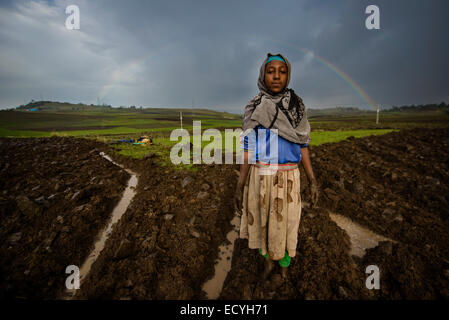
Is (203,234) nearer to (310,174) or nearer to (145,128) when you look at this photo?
(310,174)

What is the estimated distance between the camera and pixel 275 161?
1.85 meters

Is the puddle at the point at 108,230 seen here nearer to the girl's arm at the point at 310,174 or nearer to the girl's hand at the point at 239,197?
the girl's hand at the point at 239,197

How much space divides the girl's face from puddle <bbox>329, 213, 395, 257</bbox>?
2964 mm

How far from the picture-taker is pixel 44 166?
6.07 m

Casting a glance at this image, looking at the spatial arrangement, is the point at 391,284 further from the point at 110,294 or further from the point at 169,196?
the point at 169,196

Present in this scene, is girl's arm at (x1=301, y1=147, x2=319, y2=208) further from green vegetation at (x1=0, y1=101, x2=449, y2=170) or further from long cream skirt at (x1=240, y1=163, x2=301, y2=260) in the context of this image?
green vegetation at (x1=0, y1=101, x2=449, y2=170)

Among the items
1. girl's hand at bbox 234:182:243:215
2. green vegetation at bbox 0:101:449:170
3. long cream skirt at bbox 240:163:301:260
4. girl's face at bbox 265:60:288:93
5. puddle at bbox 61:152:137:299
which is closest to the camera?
girl's face at bbox 265:60:288:93

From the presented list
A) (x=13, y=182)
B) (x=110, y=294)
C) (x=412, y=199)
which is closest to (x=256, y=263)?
(x=110, y=294)

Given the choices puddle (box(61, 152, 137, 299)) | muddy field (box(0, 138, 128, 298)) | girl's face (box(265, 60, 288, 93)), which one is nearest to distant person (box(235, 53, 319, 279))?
girl's face (box(265, 60, 288, 93))

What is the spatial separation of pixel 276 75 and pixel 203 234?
2.61 meters

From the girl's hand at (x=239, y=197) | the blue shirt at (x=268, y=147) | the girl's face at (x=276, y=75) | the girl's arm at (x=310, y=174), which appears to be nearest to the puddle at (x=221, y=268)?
the girl's hand at (x=239, y=197)

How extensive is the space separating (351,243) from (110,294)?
12.2 feet

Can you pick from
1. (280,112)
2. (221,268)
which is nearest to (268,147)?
(280,112)

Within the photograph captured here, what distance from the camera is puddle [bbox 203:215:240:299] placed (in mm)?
2391
